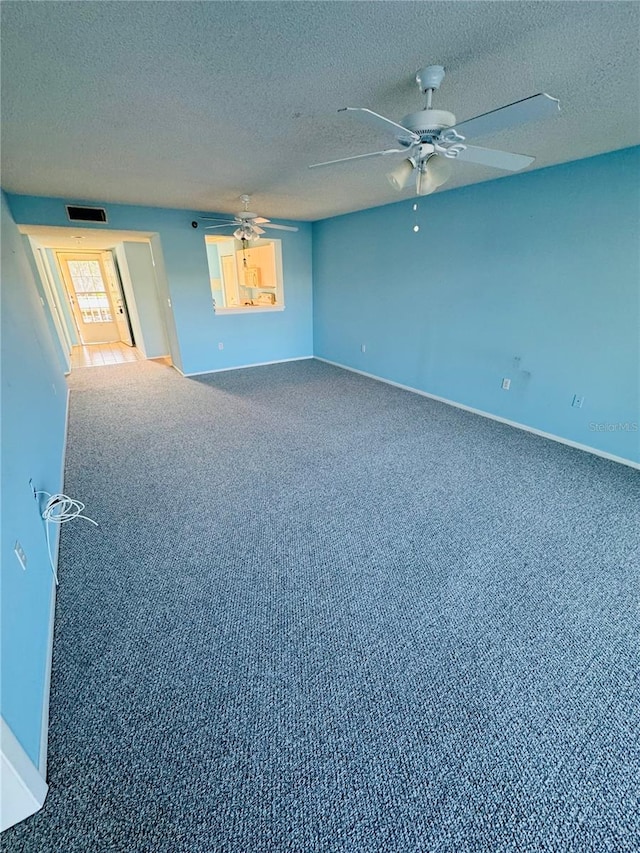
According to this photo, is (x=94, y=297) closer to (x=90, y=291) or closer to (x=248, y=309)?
(x=90, y=291)

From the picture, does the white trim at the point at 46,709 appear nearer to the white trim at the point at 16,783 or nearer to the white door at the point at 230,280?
the white trim at the point at 16,783

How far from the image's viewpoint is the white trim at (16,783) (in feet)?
3.05

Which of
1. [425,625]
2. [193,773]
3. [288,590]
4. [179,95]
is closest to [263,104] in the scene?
[179,95]

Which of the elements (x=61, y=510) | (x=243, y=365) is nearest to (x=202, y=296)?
(x=243, y=365)

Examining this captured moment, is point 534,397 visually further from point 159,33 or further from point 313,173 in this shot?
point 159,33

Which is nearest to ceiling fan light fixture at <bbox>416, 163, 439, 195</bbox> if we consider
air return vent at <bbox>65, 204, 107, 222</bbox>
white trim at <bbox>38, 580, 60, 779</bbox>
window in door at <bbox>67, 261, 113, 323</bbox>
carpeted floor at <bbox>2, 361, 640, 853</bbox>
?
carpeted floor at <bbox>2, 361, 640, 853</bbox>

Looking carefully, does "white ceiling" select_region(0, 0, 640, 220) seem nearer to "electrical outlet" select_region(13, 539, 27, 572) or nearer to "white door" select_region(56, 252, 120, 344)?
"electrical outlet" select_region(13, 539, 27, 572)

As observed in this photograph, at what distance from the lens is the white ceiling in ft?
4.01

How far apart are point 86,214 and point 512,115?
479 cm

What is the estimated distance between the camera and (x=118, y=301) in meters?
7.57

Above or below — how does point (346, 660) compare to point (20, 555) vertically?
below

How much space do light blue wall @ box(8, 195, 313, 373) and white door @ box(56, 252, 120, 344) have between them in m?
Result: 3.85

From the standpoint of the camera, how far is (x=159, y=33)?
1294mm

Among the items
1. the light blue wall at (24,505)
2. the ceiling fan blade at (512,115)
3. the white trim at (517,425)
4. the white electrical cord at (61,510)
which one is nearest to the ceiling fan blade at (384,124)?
the ceiling fan blade at (512,115)
